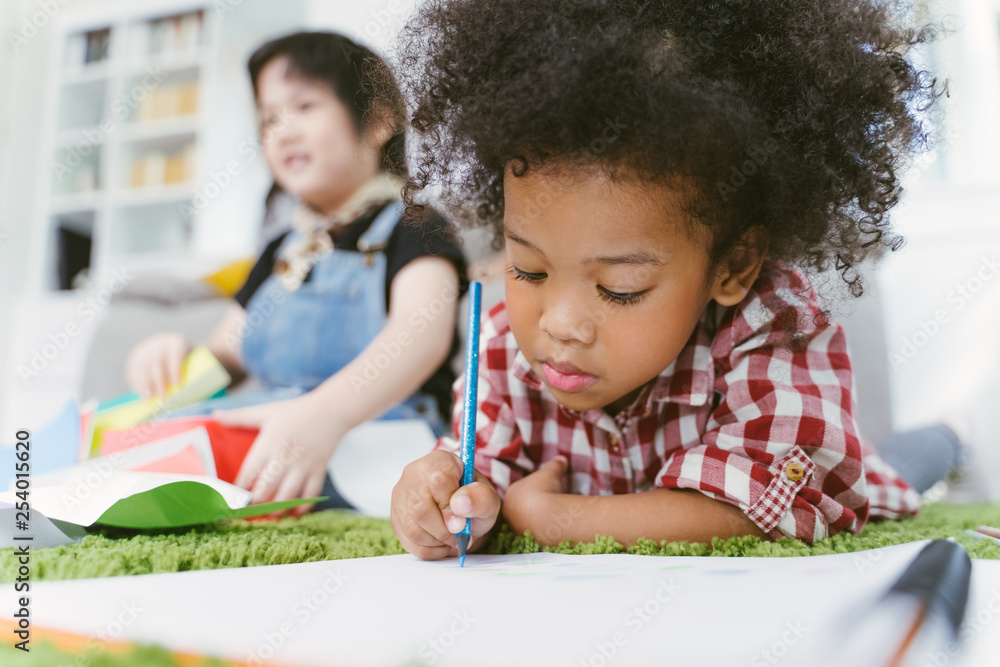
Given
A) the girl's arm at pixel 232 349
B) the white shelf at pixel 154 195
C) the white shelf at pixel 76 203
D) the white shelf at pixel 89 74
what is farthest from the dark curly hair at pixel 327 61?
the white shelf at pixel 89 74

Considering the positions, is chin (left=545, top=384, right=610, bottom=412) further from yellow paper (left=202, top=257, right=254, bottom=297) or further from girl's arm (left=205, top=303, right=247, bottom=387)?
yellow paper (left=202, top=257, right=254, bottom=297)

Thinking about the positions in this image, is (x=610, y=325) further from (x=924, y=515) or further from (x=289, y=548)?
(x=924, y=515)

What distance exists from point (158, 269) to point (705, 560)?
2.40 meters

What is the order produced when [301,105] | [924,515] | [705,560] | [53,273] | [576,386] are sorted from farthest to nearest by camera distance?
[53,273] → [301,105] → [924,515] → [576,386] → [705,560]

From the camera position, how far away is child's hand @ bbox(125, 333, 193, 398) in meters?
1.23

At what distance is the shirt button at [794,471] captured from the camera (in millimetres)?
633

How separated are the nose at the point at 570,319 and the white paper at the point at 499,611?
0.18 meters

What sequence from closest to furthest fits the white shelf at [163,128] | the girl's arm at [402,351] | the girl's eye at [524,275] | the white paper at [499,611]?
1. the white paper at [499,611]
2. the girl's eye at [524,275]
3. the girl's arm at [402,351]
4. the white shelf at [163,128]

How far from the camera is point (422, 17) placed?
0.70 meters

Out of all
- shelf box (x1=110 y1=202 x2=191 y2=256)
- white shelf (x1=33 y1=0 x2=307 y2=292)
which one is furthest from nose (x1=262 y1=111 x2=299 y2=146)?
shelf box (x1=110 y1=202 x2=191 y2=256)

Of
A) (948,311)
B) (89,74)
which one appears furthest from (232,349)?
(89,74)

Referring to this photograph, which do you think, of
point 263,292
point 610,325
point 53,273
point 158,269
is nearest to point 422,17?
point 610,325

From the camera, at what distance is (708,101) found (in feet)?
1.86

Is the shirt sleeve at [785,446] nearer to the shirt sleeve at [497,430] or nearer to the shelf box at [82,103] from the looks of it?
the shirt sleeve at [497,430]
